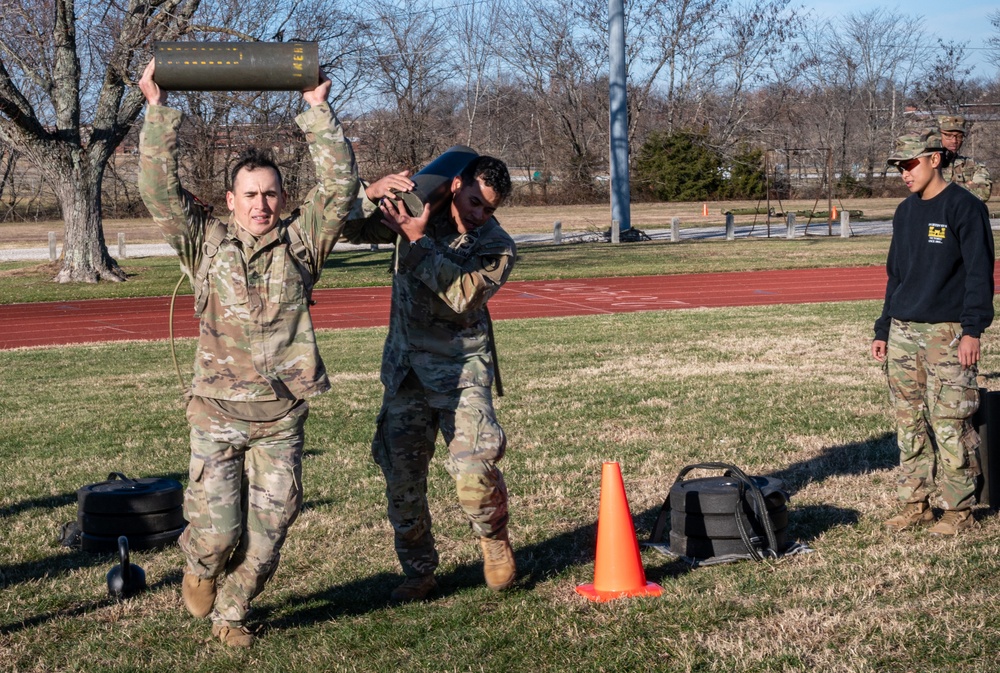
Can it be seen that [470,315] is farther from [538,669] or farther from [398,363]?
[538,669]

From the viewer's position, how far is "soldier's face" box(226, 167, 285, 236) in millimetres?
4562

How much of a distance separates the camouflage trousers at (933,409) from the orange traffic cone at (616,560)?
1880 mm

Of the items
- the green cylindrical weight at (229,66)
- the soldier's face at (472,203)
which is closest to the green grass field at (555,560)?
the soldier's face at (472,203)

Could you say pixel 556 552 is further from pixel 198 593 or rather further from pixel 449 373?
pixel 198 593

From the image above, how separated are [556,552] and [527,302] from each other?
15.3 m

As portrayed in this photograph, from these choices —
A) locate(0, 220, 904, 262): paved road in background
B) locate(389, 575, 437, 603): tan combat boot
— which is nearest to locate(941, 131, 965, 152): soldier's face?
locate(389, 575, 437, 603): tan combat boot

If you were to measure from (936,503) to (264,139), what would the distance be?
82.2ft

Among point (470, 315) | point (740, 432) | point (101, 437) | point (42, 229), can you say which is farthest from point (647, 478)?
point (42, 229)

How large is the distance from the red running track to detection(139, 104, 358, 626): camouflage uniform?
13371mm

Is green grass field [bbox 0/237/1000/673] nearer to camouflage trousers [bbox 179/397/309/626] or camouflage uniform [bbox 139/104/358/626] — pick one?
camouflage trousers [bbox 179/397/309/626]

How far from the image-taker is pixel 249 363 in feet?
15.0

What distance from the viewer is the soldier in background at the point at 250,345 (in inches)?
180

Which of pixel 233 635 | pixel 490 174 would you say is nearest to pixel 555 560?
pixel 233 635

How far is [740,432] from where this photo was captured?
345 inches
